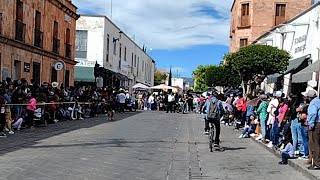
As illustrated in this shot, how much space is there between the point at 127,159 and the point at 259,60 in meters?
16.6

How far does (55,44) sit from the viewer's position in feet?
108

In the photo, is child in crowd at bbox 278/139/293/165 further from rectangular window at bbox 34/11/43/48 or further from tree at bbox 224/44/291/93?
rectangular window at bbox 34/11/43/48

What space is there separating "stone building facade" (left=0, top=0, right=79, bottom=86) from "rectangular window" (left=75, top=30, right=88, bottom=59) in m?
7.44

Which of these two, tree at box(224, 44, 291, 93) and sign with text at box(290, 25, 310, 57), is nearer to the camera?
sign with text at box(290, 25, 310, 57)

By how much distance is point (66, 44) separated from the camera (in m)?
35.6

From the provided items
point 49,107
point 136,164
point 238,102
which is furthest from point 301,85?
point 136,164

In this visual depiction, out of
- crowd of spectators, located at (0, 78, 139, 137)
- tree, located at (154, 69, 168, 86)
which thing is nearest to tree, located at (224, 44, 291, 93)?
crowd of spectators, located at (0, 78, 139, 137)

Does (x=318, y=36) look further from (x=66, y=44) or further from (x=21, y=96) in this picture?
(x=66, y=44)

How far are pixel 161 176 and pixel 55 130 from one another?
397 inches

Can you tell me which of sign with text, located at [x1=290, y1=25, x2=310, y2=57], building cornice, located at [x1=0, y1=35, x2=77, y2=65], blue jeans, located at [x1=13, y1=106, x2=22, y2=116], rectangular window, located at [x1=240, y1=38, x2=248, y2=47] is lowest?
blue jeans, located at [x1=13, y1=106, x2=22, y2=116]

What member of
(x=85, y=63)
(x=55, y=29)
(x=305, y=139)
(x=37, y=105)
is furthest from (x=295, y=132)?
(x=85, y=63)

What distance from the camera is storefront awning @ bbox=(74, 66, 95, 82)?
142ft

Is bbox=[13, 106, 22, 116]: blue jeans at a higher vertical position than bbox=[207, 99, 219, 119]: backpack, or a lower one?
lower

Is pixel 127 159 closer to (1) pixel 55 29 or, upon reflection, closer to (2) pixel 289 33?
(2) pixel 289 33
